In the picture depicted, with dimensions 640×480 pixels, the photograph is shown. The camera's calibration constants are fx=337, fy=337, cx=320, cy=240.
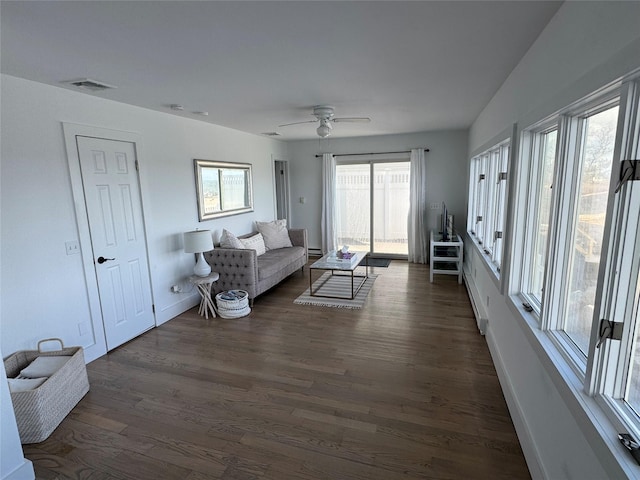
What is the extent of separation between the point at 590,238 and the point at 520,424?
1279 millimetres

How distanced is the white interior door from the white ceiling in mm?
586

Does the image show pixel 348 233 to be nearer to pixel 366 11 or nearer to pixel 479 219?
pixel 479 219

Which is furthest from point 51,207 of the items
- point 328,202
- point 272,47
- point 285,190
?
point 328,202

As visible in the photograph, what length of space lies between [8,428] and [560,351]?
300 cm

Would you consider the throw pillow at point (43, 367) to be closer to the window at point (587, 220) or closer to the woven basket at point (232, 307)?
the woven basket at point (232, 307)

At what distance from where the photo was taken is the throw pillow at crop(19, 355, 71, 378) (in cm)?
247

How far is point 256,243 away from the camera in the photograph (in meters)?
5.45

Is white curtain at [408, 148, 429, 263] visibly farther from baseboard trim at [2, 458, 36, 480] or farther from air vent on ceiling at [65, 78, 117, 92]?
baseboard trim at [2, 458, 36, 480]

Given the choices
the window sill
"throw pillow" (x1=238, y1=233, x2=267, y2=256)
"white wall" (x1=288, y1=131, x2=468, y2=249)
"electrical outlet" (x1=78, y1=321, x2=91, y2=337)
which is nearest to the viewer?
the window sill

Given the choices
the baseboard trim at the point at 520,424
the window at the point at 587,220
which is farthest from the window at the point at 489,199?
the window at the point at 587,220

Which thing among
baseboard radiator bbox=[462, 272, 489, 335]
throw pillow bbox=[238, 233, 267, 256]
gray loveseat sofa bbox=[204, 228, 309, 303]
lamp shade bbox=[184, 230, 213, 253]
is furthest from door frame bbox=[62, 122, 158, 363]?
baseboard radiator bbox=[462, 272, 489, 335]

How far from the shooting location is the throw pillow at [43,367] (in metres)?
2.47

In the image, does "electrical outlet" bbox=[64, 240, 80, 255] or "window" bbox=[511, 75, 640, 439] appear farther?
"electrical outlet" bbox=[64, 240, 80, 255]

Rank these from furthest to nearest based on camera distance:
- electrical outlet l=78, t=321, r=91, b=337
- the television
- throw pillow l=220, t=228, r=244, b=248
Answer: the television → throw pillow l=220, t=228, r=244, b=248 → electrical outlet l=78, t=321, r=91, b=337
